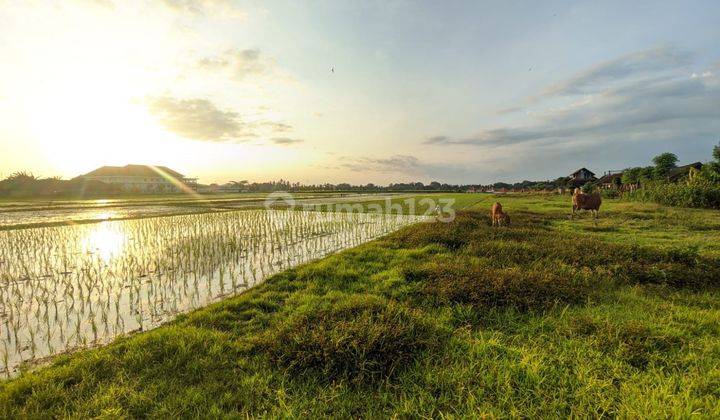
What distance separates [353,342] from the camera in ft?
13.8

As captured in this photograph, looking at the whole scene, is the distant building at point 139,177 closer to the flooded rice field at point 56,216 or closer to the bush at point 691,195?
the flooded rice field at point 56,216

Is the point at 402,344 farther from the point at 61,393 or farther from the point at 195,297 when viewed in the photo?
the point at 195,297

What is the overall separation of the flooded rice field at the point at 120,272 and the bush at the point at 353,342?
11.5ft

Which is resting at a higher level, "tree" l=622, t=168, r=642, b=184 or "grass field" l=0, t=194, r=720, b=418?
"tree" l=622, t=168, r=642, b=184

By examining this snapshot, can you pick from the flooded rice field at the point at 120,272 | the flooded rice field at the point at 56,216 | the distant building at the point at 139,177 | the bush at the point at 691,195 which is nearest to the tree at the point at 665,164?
the bush at the point at 691,195

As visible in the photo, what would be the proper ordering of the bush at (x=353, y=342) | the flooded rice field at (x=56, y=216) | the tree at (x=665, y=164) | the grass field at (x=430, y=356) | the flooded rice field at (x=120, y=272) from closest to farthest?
1. the grass field at (x=430, y=356)
2. the bush at (x=353, y=342)
3. the flooded rice field at (x=120, y=272)
4. the flooded rice field at (x=56, y=216)
5. the tree at (x=665, y=164)

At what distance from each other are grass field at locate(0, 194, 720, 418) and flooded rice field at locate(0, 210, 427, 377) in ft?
4.85

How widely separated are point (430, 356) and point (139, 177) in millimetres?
96612

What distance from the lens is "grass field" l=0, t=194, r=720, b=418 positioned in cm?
340

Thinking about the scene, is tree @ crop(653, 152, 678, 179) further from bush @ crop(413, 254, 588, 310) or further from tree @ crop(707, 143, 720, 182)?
bush @ crop(413, 254, 588, 310)

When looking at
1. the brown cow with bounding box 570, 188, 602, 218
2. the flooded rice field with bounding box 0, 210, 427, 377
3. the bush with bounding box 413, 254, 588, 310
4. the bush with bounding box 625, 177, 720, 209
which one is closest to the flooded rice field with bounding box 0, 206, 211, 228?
the flooded rice field with bounding box 0, 210, 427, 377

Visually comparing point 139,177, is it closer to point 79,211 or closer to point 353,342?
point 79,211

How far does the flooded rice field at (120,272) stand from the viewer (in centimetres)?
602

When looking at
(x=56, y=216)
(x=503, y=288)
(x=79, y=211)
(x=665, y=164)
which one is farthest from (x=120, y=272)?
(x=665, y=164)
